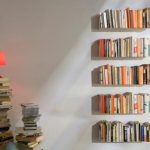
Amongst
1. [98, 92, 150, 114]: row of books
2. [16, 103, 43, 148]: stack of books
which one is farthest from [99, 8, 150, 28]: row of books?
[16, 103, 43, 148]: stack of books

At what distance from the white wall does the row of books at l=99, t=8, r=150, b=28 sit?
0.50 ft

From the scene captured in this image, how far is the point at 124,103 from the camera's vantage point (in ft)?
12.1

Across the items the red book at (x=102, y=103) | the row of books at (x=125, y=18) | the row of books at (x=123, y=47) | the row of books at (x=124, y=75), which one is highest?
the row of books at (x=125, y=18)

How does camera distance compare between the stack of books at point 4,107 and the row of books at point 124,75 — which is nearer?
the stack of books at point 4,107

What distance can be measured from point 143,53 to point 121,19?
0.52m

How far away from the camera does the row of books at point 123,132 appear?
3648mm

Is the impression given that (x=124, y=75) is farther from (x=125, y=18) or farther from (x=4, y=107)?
(x=4, y=107)

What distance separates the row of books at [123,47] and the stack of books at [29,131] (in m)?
1.17

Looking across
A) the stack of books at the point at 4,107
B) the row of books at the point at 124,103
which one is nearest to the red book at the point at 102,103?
the row of books at the point at 124,103

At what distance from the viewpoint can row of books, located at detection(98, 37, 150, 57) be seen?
3.68 meters

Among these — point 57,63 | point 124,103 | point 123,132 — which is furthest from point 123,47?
point 123,132

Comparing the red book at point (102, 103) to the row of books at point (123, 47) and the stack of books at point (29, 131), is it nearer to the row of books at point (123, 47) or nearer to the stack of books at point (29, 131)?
the row of books at point (123, 47)

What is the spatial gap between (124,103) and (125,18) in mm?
1097

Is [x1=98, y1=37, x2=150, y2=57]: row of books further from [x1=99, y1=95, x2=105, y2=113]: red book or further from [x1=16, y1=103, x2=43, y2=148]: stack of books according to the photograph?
[x1=16, y1=103, x2=43, y2=148]: stack of books
